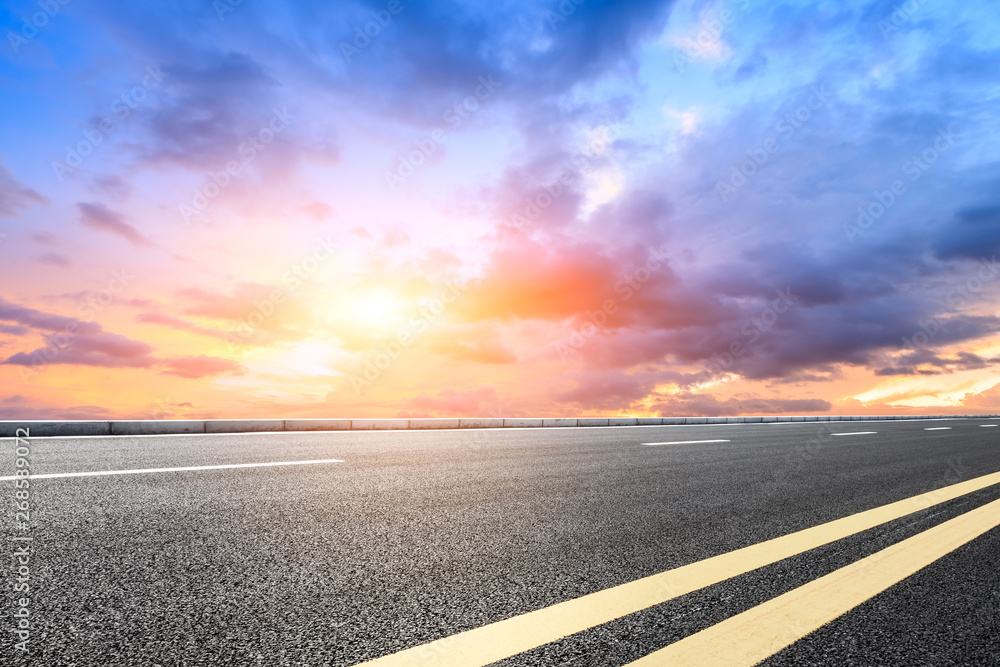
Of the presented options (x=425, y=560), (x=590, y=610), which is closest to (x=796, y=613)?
(x=590, y=610)

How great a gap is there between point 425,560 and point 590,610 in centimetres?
83

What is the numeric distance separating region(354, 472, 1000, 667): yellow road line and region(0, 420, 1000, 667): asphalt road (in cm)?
5

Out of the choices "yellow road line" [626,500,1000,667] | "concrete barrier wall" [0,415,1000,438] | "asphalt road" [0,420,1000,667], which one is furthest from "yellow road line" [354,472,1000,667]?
"concrete barrier wall" [0,415,1000,438]

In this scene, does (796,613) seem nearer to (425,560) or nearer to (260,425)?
(425,560)

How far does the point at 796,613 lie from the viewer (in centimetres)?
189

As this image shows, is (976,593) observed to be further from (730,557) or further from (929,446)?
(929,446)

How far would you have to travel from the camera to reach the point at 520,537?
281 centimetres

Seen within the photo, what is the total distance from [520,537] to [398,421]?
1010cm

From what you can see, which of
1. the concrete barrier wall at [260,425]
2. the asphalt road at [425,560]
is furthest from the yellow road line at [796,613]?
the concrete barrier wall at [260,425]

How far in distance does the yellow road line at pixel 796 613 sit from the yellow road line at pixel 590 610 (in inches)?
9.7

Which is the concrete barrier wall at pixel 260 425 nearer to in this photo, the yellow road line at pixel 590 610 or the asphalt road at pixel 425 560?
the asphalt road at pixel 425 560

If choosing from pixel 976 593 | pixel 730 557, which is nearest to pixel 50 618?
pixel 730 557

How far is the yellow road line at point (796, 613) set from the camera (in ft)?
5.13

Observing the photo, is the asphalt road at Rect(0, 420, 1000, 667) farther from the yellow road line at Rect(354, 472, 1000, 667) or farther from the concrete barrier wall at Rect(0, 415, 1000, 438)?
the concrete barrier wall at Rect(0, 415, 1000, 438)
